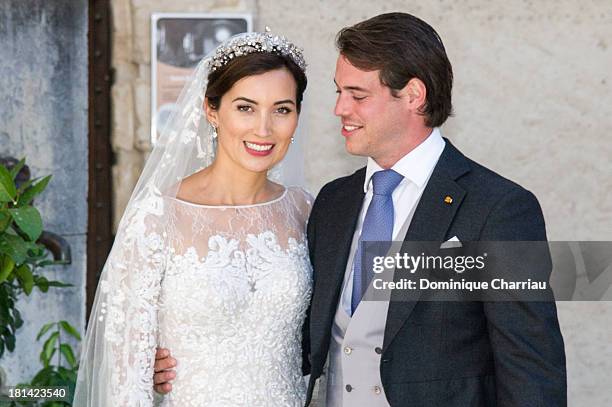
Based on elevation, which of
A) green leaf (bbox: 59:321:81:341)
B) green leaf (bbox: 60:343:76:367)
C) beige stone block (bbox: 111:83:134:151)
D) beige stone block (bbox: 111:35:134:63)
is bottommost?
green leaf (bbox: 60:343:76:367)

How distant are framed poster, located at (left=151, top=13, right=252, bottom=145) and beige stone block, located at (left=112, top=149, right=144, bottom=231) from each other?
20cm

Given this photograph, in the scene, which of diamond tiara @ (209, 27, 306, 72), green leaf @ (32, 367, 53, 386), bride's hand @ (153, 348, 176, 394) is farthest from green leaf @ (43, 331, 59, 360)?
diamond tiara @ (209, 27, 306, 72)

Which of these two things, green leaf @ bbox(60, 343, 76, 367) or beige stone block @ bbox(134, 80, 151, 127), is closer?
green leaf @ bbox(60, 343, 76, 367)

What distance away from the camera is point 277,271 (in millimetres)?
3234

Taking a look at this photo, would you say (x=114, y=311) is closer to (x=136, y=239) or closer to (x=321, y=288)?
(x=136, y=239)

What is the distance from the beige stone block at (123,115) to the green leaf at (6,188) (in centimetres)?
126

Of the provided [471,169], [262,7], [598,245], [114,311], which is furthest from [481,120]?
[114,311]

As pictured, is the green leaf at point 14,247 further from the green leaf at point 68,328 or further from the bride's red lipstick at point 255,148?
the bride's red lipstick at point 255,148

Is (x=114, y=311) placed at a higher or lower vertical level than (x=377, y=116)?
lower

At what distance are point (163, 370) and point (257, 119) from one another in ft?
2.61

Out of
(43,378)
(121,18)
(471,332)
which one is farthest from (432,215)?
(121,18)

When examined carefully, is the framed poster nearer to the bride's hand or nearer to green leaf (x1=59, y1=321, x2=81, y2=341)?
green leaf (x1=59, y1=321, x2=81, y2=341)

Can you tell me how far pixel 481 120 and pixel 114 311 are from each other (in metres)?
2.15

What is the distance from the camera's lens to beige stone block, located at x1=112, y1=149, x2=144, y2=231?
15.7 feet
